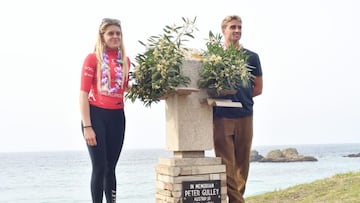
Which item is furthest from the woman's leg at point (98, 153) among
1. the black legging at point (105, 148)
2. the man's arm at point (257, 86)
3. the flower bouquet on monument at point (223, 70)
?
the man's arm at point (257, 86)

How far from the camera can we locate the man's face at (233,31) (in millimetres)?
5094

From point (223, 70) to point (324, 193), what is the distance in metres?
4.14

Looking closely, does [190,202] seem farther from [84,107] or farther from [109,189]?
[84,107]

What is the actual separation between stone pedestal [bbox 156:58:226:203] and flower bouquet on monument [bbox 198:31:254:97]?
0.30 feet

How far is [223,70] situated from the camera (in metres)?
4.75

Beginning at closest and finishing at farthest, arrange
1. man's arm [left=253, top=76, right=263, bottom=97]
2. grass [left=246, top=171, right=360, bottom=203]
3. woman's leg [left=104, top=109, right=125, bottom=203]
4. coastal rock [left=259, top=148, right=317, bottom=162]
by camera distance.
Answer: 1. woman's leg [left=104, top=109, right=125, bottom=203]
2. man's arm [left=253, top=76, right=263, bottom=97]
3. grass [left=246, top=171, right=360, bottom=203]
4. coastal rock [left=259, top=148, right=317, bottom=162]

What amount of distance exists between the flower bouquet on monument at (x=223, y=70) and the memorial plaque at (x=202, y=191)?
0.87m

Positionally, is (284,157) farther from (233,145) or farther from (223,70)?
(223,70)

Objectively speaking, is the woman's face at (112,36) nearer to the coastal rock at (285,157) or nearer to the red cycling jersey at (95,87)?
the red cycling jersey at (95,87)

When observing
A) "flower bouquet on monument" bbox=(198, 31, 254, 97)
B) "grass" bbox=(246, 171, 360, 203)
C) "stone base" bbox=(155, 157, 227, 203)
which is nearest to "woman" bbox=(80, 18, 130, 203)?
"stone base" bbox=(155, 157, 227, 203)

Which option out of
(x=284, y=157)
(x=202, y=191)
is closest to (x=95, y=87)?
(x=202, y=191)

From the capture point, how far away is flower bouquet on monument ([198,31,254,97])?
475 cm

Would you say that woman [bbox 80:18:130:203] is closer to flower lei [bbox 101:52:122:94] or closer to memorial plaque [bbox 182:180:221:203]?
flower lei [bbox 101:52:122:94]

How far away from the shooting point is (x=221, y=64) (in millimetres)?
4773
